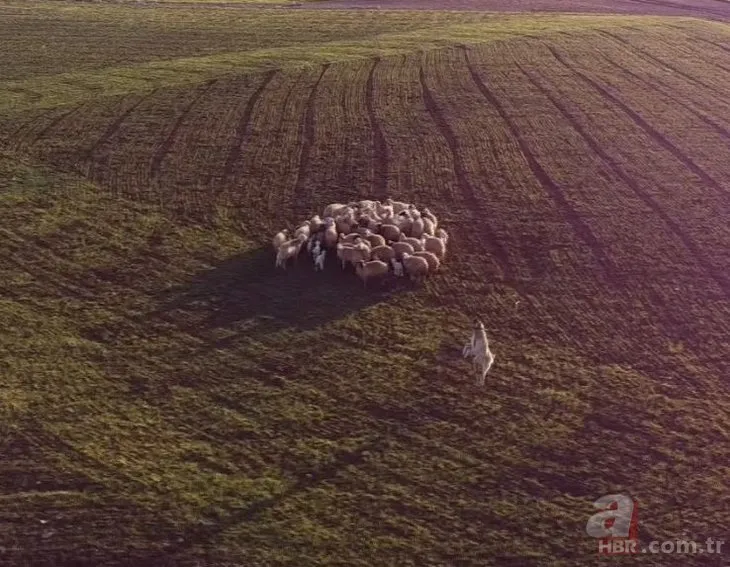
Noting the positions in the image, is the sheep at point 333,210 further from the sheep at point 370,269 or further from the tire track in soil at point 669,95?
the tire track in soil at point 669,95

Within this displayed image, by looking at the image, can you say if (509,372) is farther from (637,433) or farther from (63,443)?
(63,443)

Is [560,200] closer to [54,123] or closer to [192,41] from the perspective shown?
[54,123]

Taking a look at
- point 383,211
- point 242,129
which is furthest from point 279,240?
Result: point 242,129

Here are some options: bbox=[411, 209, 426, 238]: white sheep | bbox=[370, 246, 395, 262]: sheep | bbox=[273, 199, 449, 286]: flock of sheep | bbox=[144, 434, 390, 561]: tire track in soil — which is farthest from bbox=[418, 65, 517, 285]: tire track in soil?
bbox=[144, 434, 390, 561]: tire track in soil

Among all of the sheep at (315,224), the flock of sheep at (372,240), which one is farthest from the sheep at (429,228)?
the sheep at (315,224)

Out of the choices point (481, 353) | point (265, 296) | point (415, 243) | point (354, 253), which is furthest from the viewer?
point (415, 243)

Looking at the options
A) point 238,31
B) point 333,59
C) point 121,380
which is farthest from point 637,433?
point 238,31
